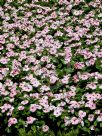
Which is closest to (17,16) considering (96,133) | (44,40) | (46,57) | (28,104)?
(44,40)

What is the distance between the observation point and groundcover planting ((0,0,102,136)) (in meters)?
5.35

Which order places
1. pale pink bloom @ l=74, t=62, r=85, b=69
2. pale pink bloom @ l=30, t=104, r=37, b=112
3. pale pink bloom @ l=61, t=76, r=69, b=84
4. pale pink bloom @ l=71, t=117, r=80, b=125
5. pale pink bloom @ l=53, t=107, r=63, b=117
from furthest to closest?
pale pink bloom @ l=74, t=62, r=85, b=69, pale pink bloom @ l=61, t=76, r=69, b=84, pale pink bloom @ l=30, t=104, r=37, b=112, pale pink bloom @ l=53, t=107, r=63, b=117, pale pink bloom @ l=71, t=117, r=80, b=125

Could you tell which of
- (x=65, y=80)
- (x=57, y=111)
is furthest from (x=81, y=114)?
(x=65, y=80)

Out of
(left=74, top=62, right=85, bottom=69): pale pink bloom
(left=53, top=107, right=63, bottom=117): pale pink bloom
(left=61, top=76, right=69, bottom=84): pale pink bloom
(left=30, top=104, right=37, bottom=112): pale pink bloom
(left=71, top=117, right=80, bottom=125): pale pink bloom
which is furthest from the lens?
(left=74, top=62, right=85, bottom=69): pale pink bloom

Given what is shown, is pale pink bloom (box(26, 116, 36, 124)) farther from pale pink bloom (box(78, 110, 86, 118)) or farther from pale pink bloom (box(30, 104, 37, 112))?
pale pink bloom (box(78, 110, 86, 118))

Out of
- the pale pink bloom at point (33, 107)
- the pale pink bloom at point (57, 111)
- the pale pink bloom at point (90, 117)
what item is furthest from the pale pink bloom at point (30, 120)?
the pale pink bloom at point (90, 117)

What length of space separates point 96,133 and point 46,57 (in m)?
1.78

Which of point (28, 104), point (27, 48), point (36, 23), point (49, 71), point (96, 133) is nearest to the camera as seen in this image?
point (96, 133)

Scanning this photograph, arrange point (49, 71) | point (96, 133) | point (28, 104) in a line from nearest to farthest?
point (96, 133)
point (28, 104)
point (49, 71)

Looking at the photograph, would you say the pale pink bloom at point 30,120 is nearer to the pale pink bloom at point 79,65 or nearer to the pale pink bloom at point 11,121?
the pale pink bloom at point 11,121

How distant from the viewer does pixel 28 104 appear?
566 cm

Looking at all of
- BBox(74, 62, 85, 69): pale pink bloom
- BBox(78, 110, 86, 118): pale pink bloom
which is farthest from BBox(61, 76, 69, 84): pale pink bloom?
BBox(78, 110, 86, 118): pale pink bloom

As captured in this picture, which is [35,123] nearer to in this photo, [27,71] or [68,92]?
[68,92]

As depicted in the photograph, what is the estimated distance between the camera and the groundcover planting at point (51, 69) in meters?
5.35
